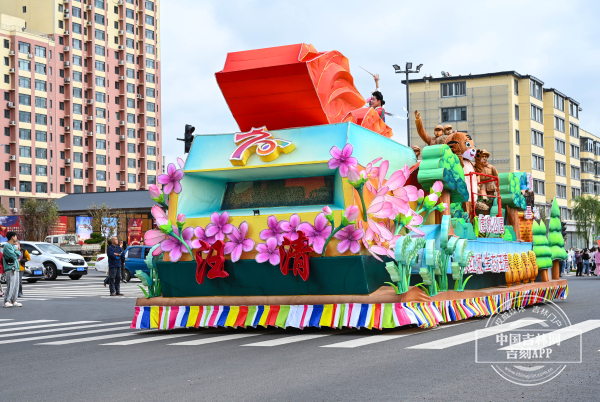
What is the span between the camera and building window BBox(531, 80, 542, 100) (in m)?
79.0

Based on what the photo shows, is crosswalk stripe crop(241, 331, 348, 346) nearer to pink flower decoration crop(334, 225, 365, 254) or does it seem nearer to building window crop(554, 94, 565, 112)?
pink flower decoration crop(334, 225, 365, 254)

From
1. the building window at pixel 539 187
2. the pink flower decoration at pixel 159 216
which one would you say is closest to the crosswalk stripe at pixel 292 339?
the pink flower decoration at pixel 159 216

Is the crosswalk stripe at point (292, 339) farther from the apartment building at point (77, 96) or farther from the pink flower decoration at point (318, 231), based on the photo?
the apartment building at point (77, 96)

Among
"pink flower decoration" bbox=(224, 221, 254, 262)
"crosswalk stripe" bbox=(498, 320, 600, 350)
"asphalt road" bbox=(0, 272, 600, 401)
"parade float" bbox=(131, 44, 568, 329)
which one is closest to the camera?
"asphalt road" bbox=(0, 272, 600, 401)

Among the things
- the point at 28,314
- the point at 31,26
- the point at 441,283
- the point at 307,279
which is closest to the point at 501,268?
the point at 441,283

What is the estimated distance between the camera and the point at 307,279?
9.95 metres

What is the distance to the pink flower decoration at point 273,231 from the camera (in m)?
10.0

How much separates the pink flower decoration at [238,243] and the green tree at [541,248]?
7.64 metres

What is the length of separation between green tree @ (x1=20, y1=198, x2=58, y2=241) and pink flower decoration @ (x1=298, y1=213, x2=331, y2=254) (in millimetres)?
67376

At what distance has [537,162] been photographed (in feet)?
268

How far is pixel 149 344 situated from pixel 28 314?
25.8 feet

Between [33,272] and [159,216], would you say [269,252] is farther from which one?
[33,272]

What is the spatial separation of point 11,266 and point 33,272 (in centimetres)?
1423

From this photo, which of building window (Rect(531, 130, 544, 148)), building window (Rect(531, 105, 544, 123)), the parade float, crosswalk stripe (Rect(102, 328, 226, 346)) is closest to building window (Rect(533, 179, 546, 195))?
building window (Rect(531, 130, 544, 148))
